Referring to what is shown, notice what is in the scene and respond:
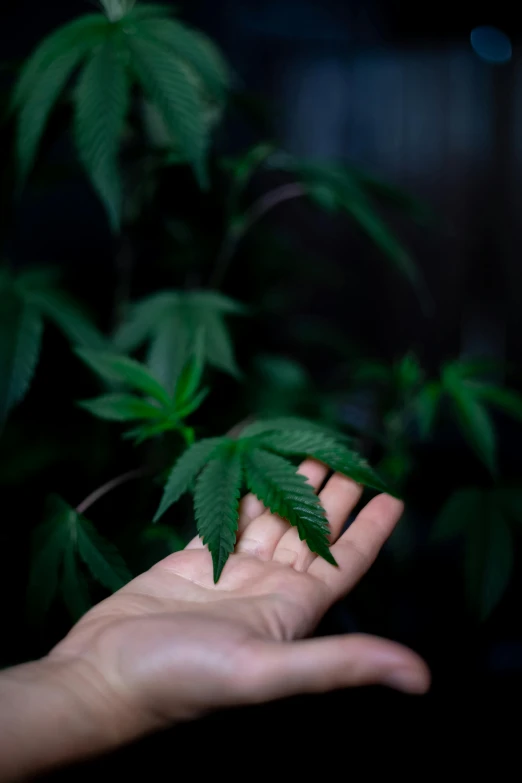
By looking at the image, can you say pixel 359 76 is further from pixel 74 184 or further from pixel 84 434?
pixel 84 434

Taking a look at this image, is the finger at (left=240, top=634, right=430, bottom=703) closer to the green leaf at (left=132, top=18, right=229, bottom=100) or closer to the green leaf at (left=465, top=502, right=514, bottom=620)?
the green leaf at (left=465, top=502, right=514, bottom=620)

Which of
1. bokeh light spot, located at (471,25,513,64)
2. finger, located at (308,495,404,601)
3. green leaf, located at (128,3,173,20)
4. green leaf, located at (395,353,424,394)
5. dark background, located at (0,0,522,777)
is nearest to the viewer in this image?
finger, located at (308,495,404,601)

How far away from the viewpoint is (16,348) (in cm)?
62

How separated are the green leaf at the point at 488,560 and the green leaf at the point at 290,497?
28cm

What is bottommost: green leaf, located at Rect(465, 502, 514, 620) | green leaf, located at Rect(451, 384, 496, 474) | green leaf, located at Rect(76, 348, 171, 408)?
green leaf, located at Rect(465, 502, 514, 620)

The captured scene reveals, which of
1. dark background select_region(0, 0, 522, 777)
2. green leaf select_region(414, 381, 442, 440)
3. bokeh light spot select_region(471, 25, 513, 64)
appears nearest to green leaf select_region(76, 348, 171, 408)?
green leaf select_region(414, 381, 442, 440)

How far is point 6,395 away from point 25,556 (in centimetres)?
24

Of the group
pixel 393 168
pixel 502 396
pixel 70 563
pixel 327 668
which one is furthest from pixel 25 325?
pixel 393 168

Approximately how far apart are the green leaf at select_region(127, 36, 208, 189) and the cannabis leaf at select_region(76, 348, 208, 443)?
190 mm

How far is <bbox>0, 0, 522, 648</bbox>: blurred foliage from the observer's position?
564mm

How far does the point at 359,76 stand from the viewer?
7.18ft

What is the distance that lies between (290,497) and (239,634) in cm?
11

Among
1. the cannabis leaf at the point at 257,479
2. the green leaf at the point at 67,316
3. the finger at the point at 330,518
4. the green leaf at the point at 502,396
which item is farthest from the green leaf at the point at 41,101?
the green leaf at the point at 502,396

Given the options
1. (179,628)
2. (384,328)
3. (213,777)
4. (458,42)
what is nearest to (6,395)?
(179,628)
